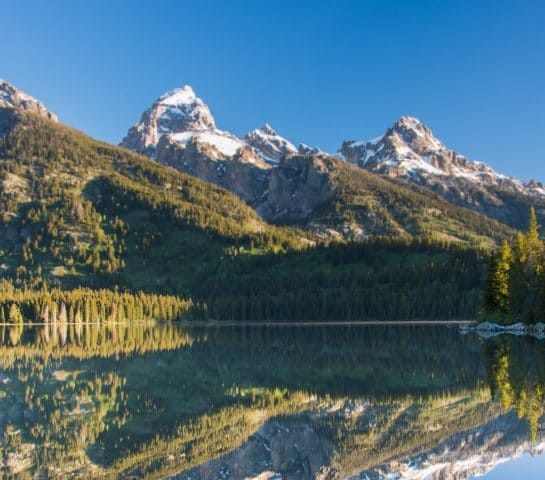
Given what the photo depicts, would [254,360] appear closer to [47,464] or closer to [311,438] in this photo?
[311,438]

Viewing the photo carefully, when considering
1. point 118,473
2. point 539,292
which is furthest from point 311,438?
point 539,292

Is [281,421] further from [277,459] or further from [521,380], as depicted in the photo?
[521,380]

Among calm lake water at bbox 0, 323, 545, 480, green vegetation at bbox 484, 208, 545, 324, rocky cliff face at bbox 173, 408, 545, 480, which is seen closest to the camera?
rocky cliff face at bbox 173, 408, 545, 480

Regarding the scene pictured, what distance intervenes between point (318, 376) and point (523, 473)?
2985cm

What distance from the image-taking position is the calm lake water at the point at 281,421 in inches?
1043

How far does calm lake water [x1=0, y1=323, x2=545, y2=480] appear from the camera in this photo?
2648cm

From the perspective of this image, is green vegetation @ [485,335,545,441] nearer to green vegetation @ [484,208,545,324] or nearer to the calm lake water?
the calm lake water

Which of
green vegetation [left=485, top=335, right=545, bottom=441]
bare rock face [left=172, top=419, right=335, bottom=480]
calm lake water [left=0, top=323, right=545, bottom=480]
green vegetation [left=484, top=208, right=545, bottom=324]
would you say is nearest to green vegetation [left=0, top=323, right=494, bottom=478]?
calm lake water [left=0, top=323, right=545, bottom=480]

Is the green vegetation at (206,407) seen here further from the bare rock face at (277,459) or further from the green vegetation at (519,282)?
the green vegetation at (519,282)

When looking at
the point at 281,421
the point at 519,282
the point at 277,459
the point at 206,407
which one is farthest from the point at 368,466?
the point at 519,282

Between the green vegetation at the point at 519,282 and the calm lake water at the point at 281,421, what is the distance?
4296 centimetres

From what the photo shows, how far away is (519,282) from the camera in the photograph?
333ft

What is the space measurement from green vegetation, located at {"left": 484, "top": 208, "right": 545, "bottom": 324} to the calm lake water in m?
43.0

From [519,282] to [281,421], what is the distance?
252 ft
